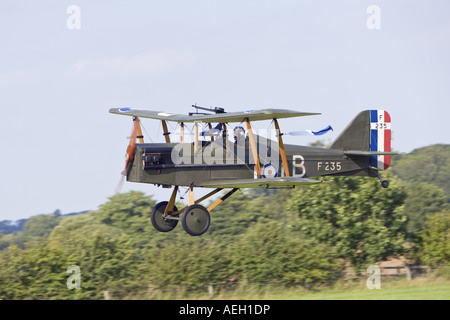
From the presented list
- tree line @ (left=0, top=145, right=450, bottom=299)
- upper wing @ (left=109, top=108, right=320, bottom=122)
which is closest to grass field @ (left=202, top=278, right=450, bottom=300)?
tree line @ (left=0, top=145, right=450, bottom=299)

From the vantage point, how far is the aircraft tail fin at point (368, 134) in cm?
1877

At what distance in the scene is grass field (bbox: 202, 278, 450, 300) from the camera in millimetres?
22188

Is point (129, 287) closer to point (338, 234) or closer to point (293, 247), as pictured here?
point (293, 247)

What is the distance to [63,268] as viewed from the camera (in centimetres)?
3331

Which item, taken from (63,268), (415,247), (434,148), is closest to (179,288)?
(63,268)

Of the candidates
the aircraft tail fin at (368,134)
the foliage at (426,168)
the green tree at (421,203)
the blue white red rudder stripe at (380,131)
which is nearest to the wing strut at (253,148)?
the aircraft tail fin at (368,134)

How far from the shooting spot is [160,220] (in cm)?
1686

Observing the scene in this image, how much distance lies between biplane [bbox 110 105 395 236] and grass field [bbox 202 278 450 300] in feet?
19.7

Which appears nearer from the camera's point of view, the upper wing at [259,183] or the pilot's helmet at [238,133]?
the upper wing at [259,183]

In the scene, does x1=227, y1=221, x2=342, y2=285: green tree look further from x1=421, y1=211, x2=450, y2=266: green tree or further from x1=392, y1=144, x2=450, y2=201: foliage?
x1=392, y1=144, x2=450, y2=201: foliage

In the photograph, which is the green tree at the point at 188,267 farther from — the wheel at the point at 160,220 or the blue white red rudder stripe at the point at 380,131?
the wheel at the point at 160,220

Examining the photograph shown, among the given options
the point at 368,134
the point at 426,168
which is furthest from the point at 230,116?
the point at 426,168

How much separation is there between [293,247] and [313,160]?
17.5 metres
